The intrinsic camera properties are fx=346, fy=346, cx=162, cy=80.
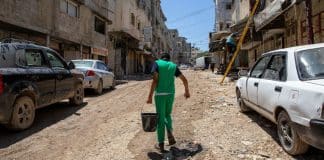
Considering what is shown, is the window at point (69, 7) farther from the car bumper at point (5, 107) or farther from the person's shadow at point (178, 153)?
the person's shadow at point (178, 153)

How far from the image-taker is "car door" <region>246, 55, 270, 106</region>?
6745 mm

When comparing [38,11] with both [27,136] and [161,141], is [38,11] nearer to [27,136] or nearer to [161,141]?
[27,136]

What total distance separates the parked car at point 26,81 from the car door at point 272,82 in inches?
186

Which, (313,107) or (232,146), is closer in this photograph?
(313,107)

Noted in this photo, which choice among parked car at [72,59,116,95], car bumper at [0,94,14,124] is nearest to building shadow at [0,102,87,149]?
car bumper at [0,94,14,124]

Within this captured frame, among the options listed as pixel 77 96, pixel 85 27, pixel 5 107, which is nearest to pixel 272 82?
pixel 5 107

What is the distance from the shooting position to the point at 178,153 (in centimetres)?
549

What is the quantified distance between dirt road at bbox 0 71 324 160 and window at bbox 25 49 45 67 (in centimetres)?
136

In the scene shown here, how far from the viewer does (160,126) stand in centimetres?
551

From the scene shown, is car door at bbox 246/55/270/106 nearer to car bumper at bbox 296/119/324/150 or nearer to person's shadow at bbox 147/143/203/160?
person's shadow at bbox 147/143/203/160

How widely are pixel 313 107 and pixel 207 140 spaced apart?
92.3 inches

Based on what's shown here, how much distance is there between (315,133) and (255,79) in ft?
9.33

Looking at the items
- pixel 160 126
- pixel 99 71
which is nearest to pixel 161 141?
pixel 160 126

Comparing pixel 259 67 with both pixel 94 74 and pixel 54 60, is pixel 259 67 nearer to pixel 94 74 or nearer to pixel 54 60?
pixel 54 60
